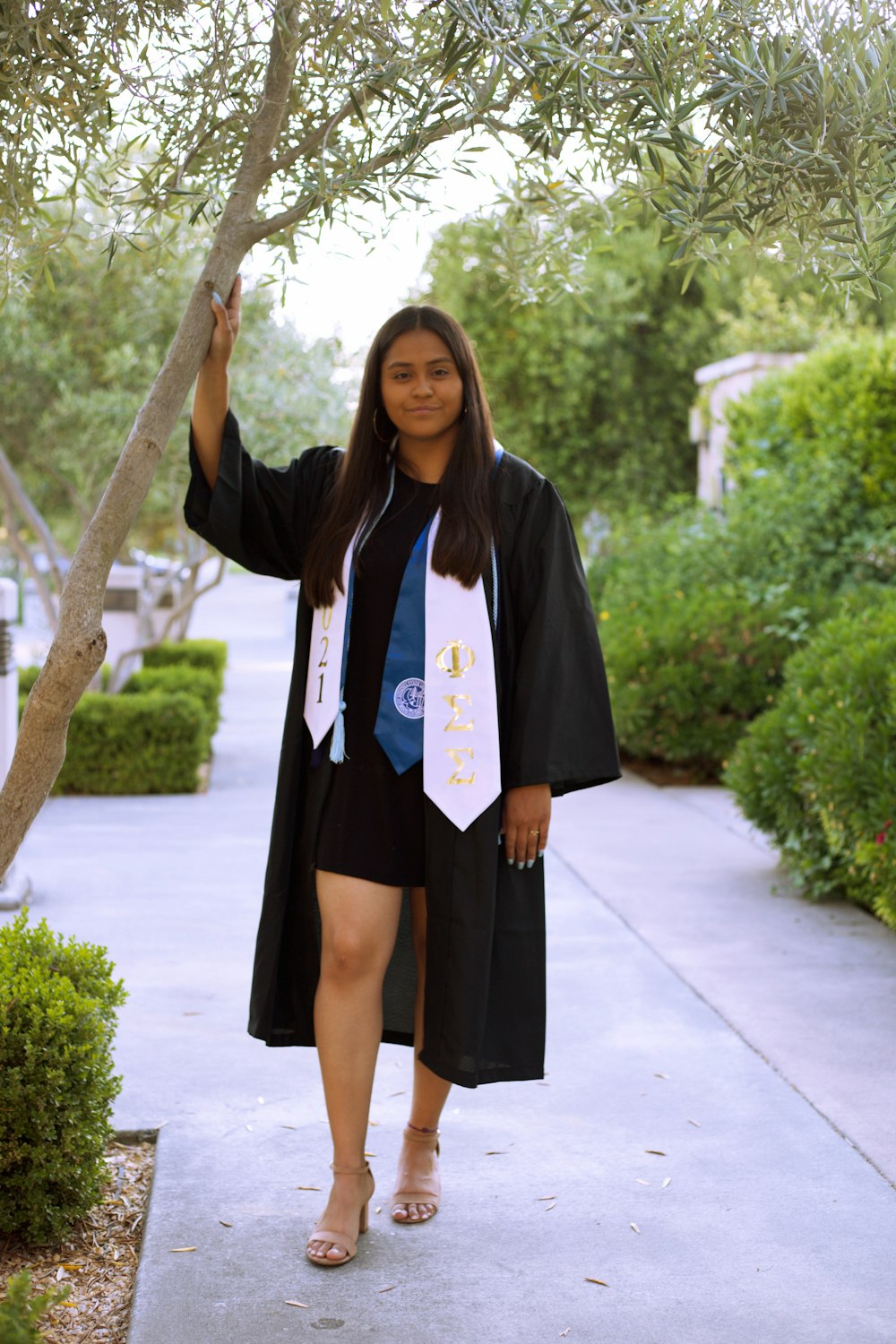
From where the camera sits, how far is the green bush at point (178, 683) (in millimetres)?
10828

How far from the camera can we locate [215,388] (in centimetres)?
305

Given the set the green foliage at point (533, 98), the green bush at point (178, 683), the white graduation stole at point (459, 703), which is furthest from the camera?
the green bush at point (178, 683)

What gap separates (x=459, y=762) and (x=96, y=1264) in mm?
1343

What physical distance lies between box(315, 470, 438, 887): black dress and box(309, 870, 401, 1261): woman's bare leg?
0.05 meters

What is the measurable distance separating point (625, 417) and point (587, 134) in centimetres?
1451

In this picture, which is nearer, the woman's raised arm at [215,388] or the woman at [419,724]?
the woman's raised arm at [215,388]

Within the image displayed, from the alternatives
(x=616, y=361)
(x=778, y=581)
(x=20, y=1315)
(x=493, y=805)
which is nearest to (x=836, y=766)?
(x=493, y=805)

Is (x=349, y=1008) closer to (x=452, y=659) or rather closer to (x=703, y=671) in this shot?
(x=452, y=659)

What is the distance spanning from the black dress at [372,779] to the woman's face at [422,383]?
0.58ft

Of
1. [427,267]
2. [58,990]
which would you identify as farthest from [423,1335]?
[427,267]

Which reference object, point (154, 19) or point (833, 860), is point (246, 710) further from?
point (154, 19)

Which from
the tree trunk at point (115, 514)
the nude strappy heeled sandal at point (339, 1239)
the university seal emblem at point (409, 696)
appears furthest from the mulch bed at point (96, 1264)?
the university seal emblem at point (409, 696)

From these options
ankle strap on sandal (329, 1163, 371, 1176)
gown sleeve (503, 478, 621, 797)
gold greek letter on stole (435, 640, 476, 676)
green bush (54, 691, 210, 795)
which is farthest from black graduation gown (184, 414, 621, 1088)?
green bush (54, 691, 210, 795)

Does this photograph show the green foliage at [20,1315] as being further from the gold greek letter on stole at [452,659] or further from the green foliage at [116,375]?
the green foliage at [116,375]
